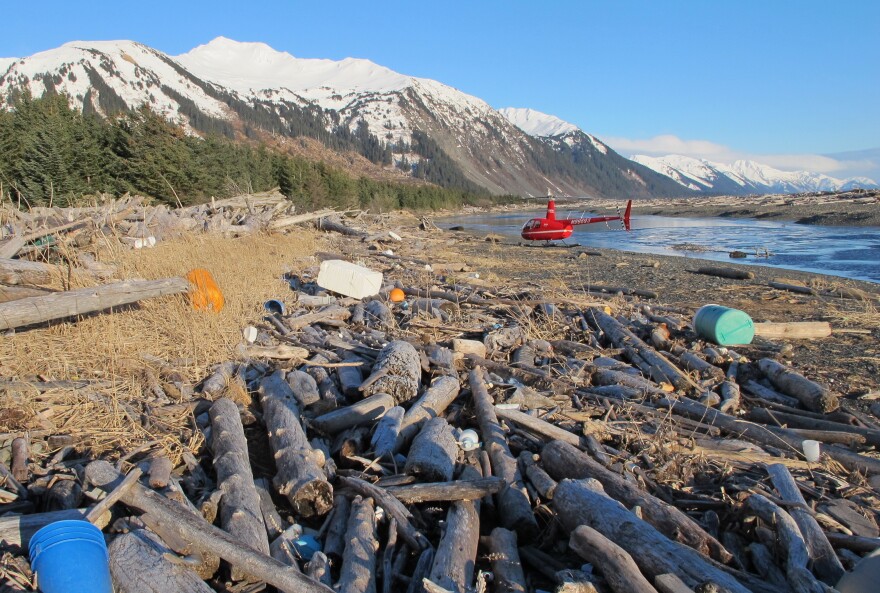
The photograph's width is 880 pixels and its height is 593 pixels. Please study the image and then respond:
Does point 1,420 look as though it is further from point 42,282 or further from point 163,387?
point 42,282

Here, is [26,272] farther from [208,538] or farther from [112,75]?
[112,75]

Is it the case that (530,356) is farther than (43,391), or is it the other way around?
(530,356)

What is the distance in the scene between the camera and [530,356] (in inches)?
264

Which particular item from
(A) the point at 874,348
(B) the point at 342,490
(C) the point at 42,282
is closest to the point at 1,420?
(B) the point at 342,490

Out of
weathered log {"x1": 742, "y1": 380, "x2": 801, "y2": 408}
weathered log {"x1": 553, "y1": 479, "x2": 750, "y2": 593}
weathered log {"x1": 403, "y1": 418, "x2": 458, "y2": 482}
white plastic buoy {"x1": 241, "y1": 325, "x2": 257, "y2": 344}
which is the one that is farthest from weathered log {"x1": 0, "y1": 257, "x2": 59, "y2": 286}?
weathered log {"x1": 742, "y1": 380, "x2": 801, "y2": 408}

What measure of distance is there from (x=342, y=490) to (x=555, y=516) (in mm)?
1475

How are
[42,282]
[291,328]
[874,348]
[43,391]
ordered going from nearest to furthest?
[43,391], [42,282], [291,328], [874,348]

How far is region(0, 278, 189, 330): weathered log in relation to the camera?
478 centimetres

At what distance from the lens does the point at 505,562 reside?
2883 millimetres

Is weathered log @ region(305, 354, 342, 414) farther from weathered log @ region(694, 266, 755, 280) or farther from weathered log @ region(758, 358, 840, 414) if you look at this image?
weathered log @ region(694, 266, 755, 280)

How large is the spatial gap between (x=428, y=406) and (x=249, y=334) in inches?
116

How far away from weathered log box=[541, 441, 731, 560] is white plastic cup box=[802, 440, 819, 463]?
6.82ft

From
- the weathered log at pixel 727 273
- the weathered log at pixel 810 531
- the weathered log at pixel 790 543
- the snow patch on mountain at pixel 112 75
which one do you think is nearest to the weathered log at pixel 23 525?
the weathered log at pixel 790 543

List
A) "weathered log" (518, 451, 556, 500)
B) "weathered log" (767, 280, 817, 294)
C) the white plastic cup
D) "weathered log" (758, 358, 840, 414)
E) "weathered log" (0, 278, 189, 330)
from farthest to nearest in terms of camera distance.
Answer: "weathered log" (767, 280, 817, 294) → "weathered log" (758, 358, 840, 414) → "weathered log" (0, 278, 189, 330) → the white plastic cup → "weathered log" (518, 451, 556, 500)
